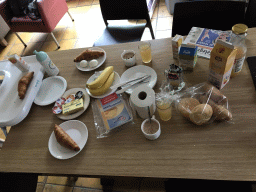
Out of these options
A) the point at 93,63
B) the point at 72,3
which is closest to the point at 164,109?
the point at 93,63

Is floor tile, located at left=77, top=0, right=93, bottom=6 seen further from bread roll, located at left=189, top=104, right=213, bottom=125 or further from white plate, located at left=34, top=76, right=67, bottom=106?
bread roll, located at left=189, top=104, right=213, bottom=125

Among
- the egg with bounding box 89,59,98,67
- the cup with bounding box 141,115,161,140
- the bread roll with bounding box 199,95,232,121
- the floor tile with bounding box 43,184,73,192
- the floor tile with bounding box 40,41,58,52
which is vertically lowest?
the floor tile with bounding box 43,184,73,192

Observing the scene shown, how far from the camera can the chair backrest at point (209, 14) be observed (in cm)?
133

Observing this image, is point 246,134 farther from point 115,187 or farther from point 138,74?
point 115,187

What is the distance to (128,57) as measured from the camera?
1227mm

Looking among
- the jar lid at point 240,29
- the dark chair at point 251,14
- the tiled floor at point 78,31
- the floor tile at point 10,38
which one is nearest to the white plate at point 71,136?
the jar lid at point 240,29

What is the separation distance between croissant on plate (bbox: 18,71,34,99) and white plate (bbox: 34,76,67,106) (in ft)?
0.27

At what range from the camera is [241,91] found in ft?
3.08

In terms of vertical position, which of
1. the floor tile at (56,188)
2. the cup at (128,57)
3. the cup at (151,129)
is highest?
the cup at (128,57)

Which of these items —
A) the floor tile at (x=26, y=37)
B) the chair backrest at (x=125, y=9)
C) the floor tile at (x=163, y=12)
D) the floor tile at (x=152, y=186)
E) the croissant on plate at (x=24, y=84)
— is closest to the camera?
the croissant on plate at (x=24, y=84)

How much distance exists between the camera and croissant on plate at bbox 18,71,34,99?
43.9 inches


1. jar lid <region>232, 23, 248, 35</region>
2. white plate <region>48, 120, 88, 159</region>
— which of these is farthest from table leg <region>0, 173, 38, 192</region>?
jar lid <region>232, 23, 248, 35</region>

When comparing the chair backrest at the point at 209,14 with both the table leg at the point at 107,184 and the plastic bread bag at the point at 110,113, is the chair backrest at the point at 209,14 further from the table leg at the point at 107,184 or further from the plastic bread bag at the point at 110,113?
the table leg at the point at 107,184

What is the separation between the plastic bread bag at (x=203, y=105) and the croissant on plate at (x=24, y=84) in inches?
34.0
